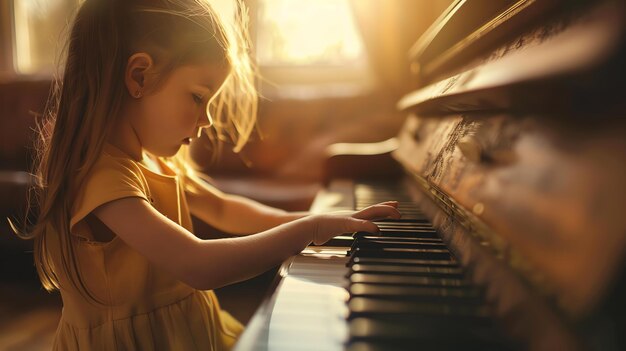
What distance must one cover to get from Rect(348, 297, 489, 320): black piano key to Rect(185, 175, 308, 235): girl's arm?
75cm

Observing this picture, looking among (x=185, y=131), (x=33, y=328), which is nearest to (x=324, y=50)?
(x=33, y=328)

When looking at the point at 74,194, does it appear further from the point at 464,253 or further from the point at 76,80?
the point at 464,253

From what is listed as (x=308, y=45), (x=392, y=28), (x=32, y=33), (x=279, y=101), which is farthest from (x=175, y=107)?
(x=32, y=33)

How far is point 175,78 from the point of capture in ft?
3.09

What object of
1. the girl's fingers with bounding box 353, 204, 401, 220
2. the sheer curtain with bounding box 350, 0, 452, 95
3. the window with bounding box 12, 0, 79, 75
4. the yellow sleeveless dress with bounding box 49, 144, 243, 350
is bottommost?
the yellow sleeveless dress with bounding box 49, 144, 243, 350

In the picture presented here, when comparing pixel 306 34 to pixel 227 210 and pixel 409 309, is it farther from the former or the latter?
pixel 409 309

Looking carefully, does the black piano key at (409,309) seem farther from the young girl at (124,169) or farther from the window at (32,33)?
Answer: the window at (32,33)

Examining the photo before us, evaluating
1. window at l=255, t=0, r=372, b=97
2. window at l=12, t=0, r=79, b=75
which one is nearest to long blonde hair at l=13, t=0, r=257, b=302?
window at l=255, t=0, r=372, b=97

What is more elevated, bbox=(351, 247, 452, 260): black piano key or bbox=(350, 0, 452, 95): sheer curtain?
bbox=(350, 0, 452, 95): sheer curtain

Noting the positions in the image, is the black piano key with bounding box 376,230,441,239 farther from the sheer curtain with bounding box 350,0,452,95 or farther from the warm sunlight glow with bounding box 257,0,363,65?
the warm sunlight glow with bounding box 257,0,363,65

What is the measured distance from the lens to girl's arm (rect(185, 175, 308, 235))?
4.14 ft

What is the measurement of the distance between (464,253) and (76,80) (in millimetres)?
Result: 760

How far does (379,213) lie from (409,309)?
1.17 ft

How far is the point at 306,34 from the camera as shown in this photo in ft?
12.7
